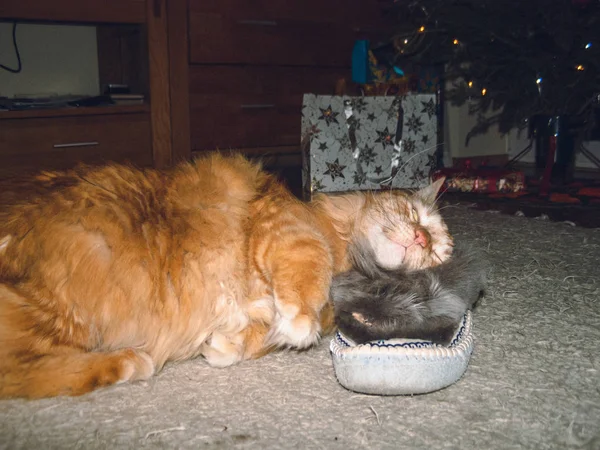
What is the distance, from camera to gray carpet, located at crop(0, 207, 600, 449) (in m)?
0.85

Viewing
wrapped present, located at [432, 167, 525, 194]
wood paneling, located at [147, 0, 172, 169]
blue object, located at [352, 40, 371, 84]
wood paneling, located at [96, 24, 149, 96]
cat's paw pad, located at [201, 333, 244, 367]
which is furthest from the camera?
blue object, located at [352, 40, 371, 84]

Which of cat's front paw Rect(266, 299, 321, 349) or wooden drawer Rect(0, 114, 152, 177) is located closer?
cat's front paw Rect(266, 299, 321, 349)

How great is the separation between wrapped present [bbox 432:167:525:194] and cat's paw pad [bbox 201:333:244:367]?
6.70 ft

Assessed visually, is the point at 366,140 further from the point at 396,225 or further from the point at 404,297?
the point at 404,297

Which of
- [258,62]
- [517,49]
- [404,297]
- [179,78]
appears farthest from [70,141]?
[517,49]

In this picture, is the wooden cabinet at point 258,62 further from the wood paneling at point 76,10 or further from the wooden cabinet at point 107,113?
the wood paneling at point 76,10

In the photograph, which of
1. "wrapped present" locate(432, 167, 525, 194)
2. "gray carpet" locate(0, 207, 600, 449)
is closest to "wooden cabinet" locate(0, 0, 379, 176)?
"wrapped present" locate(432, 167, 525, 194)

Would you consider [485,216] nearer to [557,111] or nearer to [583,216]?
[583,216]

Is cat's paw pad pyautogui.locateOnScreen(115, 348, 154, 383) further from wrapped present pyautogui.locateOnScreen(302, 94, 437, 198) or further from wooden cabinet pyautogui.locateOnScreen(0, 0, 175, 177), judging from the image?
wrapped present pyautogui.locateOnScreen(302, 94, 437, 198)

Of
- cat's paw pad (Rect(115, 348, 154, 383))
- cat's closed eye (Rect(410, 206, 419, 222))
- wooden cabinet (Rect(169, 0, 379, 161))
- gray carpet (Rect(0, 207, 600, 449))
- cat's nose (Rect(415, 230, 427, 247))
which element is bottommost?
gray carpet (Rect(0, 207, 600, 449))

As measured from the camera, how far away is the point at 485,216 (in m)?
2.53

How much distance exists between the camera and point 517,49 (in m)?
2.89

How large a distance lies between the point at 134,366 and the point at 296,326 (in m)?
0.31

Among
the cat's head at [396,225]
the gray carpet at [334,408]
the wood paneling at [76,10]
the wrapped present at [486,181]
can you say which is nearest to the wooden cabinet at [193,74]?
the wood paneling at [76,10]
